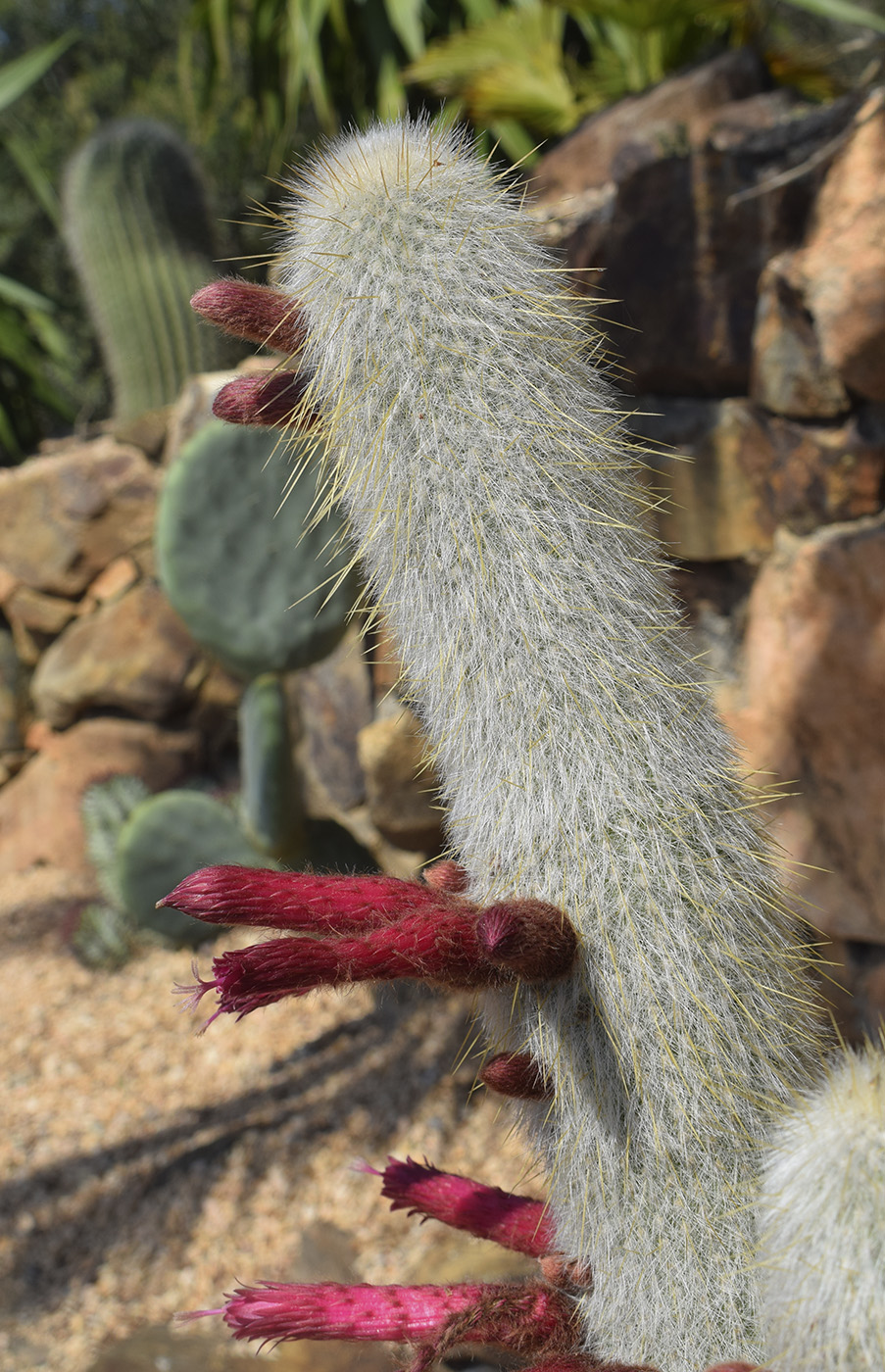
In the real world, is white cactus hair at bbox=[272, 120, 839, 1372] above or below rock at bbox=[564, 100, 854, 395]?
below

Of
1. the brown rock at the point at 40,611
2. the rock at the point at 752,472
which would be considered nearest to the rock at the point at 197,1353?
the rock at the point at 752,472

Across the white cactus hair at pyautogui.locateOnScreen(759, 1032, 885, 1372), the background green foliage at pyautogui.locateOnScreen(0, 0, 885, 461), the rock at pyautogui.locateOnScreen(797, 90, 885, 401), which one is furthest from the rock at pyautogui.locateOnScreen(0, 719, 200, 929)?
the white cactus hair at pyautogui.locateOnScreen(759, 1032, 885, 1372)

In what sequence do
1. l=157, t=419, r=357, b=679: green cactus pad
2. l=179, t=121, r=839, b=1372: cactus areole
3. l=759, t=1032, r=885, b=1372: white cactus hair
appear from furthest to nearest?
l=157, t=419, r=357, b=679: green cactus pad → l=179, t=121, r=839, b=1372: cactus areole → l=759, t=1032, r=885, b=1372: white cactus hair

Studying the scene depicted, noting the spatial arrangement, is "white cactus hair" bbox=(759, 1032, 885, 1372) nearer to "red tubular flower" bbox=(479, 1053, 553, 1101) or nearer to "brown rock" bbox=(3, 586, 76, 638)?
"red tubular flower" bbox=(479, 1053, 553, 1101)

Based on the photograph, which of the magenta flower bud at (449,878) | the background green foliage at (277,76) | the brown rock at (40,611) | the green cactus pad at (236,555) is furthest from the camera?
the brown rock at (40,611)

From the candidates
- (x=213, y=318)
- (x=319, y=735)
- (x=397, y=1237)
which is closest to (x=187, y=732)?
(x=319, y=735)

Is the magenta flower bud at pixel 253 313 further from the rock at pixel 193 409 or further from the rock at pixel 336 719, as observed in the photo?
the rock at pixel 193 409

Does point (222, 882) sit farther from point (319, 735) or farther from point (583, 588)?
point (319, 735)
